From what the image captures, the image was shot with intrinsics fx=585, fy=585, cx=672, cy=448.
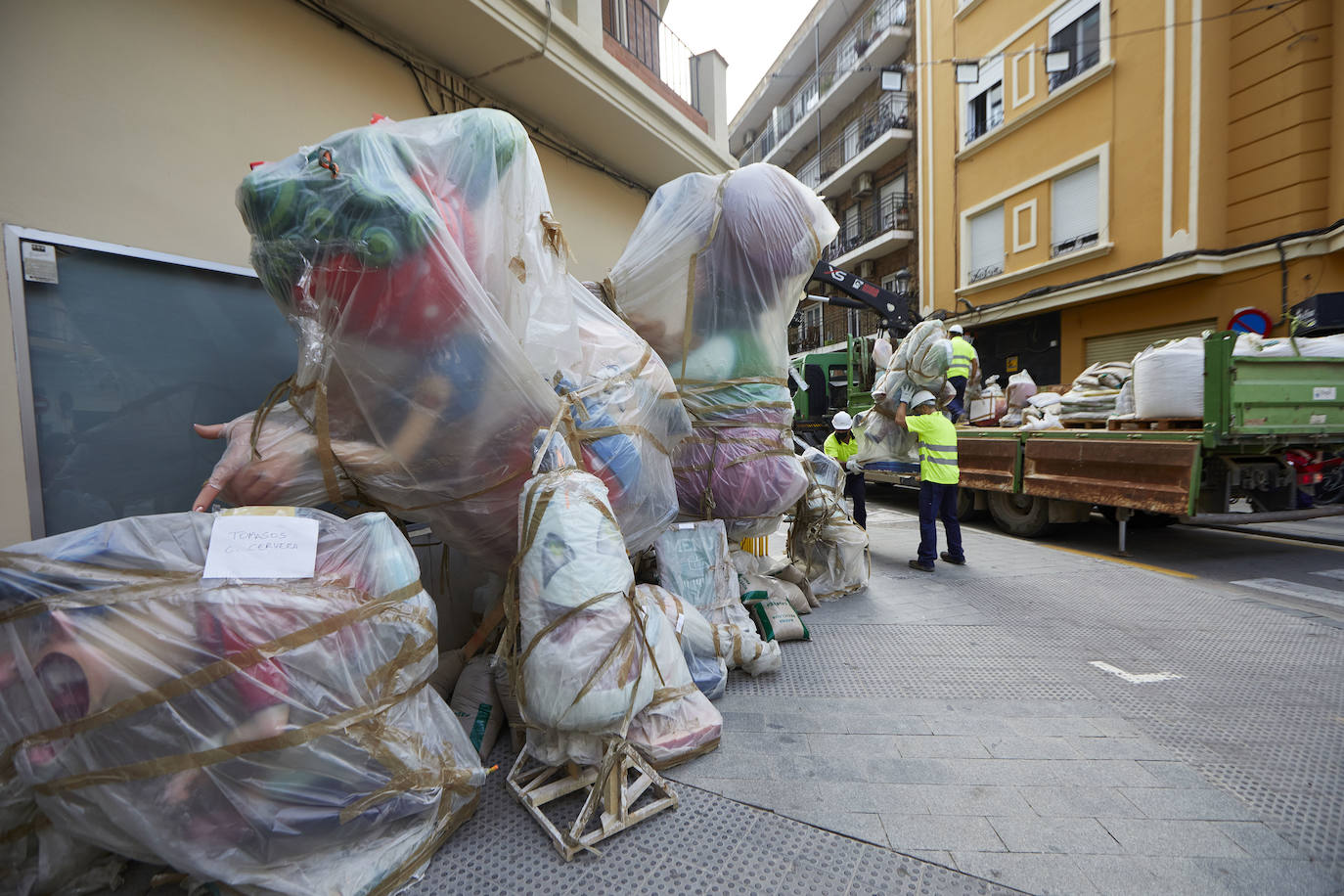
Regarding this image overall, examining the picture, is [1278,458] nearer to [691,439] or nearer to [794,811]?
[691,439]

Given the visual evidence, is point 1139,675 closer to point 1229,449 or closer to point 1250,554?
point 1229,449

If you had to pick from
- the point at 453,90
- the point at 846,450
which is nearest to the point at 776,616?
the point at 846,450

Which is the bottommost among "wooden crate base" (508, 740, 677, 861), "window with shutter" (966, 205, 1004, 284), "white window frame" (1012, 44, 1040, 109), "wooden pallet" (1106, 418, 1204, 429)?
"wooden crate base" (508, 740, 677, 861)

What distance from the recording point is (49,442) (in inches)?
76.2

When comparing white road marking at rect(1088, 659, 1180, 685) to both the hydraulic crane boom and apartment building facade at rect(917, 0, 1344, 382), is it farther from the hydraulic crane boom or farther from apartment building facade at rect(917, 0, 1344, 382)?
apartment building facade at rect(917, 0, 1344, 382)

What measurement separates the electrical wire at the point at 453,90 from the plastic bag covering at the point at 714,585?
2.86 metres

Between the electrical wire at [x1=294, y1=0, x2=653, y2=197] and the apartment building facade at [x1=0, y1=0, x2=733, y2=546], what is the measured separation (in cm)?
2

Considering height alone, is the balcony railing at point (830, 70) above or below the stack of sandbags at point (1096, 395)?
above

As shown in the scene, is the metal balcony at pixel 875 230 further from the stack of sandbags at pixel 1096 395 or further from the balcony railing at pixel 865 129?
the stack of sandbags at pixel 1096 395

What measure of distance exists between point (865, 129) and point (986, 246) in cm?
678

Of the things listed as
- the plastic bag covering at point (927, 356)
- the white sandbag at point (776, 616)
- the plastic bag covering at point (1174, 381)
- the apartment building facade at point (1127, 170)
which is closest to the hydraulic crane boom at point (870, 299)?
the plastic bag covering at point (927, 356)

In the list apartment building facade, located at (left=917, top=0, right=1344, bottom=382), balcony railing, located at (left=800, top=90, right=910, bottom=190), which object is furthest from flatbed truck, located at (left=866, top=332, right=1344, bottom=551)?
balcony railing, located at (left=800, top=90, right=910, bottom=190)

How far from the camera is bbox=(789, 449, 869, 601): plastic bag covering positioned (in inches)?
150

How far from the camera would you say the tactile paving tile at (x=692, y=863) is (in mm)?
1432
